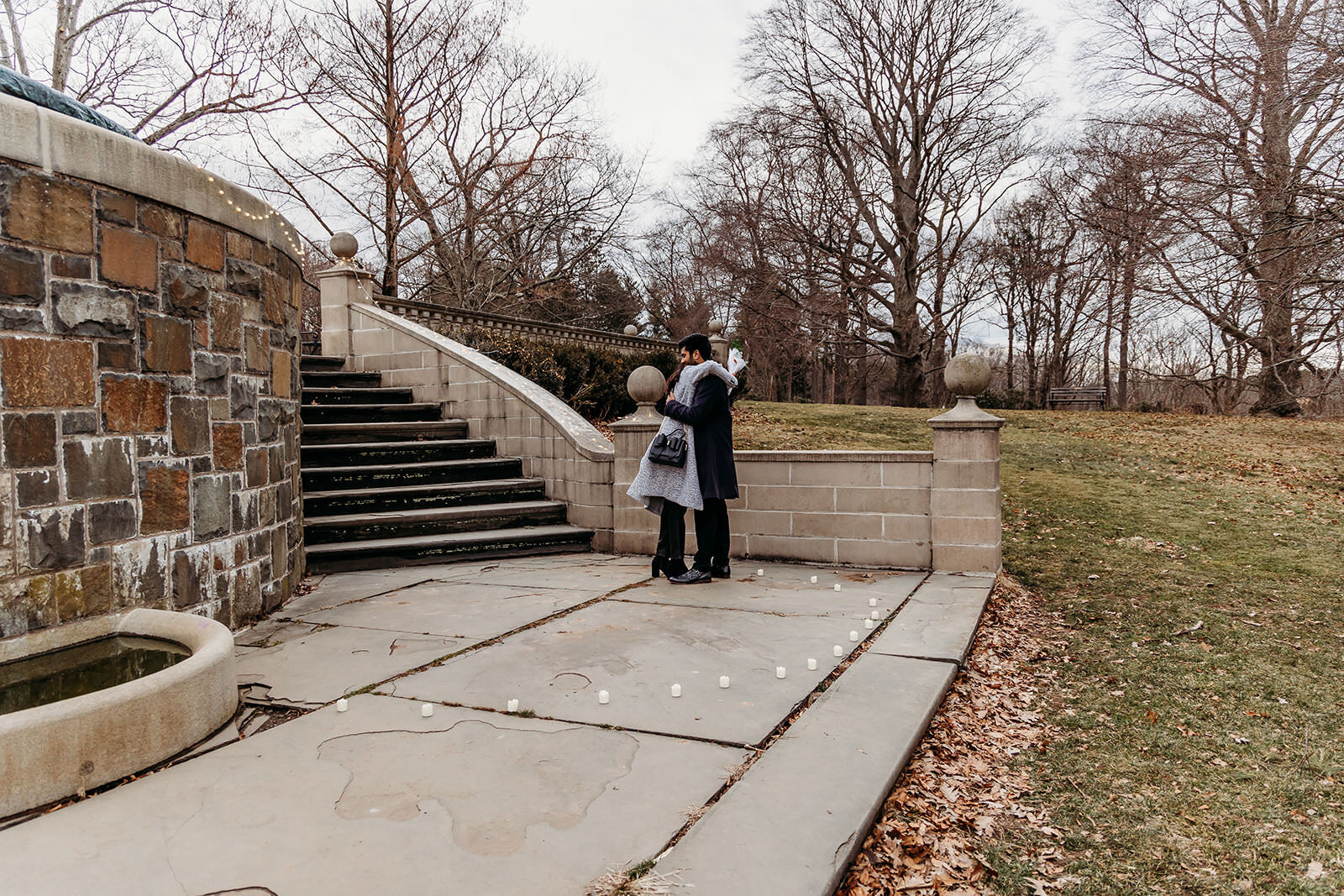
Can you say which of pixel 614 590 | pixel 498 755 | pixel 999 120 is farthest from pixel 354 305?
pixel 999 120

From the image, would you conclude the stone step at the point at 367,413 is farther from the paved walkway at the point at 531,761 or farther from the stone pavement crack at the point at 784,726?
the stone pavement crack at the point at 784,726

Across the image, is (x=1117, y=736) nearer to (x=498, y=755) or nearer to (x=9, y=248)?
(x=498, y=755)

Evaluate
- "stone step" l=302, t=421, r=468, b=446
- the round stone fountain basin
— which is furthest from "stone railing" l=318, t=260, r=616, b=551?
the round stone fountain basin

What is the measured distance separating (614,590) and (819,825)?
318cm

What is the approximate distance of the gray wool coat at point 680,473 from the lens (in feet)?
17.3

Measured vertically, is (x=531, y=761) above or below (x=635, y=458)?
below

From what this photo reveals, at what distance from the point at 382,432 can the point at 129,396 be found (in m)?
4.48

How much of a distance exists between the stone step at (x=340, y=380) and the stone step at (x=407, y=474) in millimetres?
2293

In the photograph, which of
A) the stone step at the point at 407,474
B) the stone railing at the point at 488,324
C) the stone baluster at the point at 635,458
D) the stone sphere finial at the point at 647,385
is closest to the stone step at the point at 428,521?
the stone step at the point at 407,474

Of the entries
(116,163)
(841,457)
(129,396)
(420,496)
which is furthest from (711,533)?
(116,163)

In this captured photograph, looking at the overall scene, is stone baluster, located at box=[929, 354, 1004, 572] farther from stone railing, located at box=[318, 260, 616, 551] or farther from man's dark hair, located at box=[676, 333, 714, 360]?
stone railing, located at box=[318, 260, 616, 551]

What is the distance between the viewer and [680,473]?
5.36m

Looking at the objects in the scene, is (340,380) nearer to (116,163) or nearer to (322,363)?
(322,363)

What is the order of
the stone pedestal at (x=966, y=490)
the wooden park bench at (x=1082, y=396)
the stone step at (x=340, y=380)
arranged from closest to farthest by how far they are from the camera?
the stone pedestal at (x=966, y=490) → the stone step at (x=340, y=380) → the wooden park bench at (x=1082, y=396)
